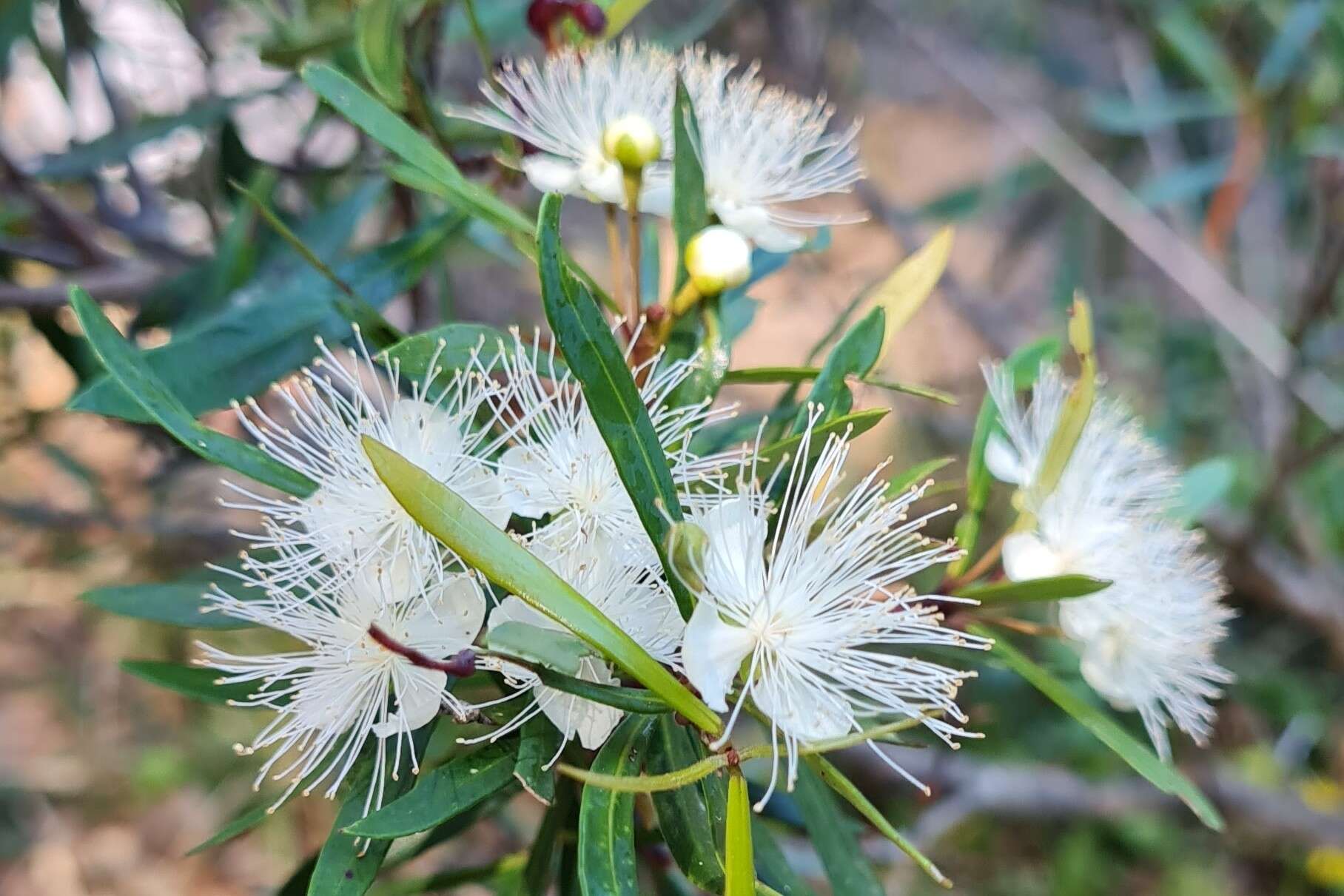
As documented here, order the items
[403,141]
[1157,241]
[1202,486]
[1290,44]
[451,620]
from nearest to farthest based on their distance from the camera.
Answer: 1. [451,620]
2. [403,141]
3. [1202,486]
4. [1290,44]
5. [1157,241]

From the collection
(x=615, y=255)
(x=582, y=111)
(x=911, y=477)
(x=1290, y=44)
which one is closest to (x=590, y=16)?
(x=582, y=111)

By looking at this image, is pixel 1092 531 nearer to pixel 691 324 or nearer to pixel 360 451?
pixel 691 324

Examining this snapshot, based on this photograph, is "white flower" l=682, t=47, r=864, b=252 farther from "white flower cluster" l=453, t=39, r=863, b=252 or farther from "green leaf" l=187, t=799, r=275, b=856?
"green leaf" l=187, t=799, r=275, b=856

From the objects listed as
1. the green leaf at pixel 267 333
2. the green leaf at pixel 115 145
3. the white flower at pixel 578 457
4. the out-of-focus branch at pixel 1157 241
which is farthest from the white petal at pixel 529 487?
the out-of-focus branch at pixel 1157 241

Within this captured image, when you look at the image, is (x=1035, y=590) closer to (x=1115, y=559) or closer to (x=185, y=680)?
(x=1115, y=559)

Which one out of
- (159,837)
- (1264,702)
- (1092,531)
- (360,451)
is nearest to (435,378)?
(360,451)

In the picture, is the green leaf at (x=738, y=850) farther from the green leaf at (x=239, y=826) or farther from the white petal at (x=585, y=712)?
the green leaf at (x=239, y=826)
